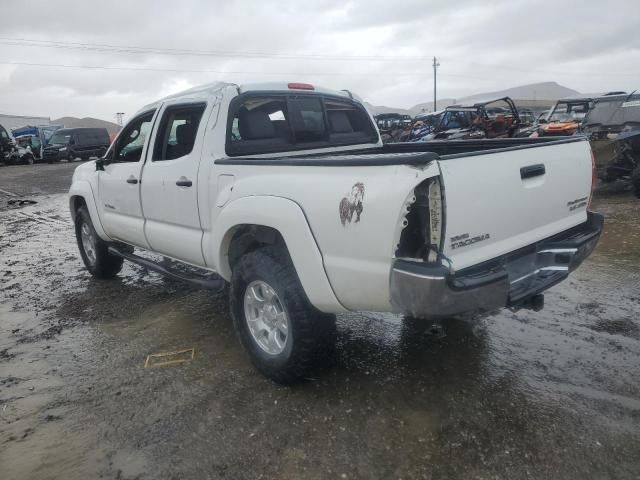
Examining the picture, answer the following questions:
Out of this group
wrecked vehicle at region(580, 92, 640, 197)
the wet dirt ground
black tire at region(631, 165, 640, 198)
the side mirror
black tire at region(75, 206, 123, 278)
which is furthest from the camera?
wrecked vehicle at region(580, 92, 640, 197)

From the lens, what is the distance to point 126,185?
4664 millimetres

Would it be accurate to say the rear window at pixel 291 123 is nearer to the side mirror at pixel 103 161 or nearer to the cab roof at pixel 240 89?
the cab roof at pixel 240 89

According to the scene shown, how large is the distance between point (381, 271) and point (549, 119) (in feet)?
43.8

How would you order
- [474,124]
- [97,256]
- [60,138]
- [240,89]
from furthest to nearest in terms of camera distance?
[60,138]
[474,124]
[97,256]
[240,89]

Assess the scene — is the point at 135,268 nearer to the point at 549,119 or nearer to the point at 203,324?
the point at 203,324

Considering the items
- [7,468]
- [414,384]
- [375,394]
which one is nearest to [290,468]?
[375,394]

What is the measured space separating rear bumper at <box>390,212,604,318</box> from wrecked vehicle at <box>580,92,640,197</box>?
22.9 feet

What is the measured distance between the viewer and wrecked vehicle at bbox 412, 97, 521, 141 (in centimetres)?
1421

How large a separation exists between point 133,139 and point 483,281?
12.1 feet

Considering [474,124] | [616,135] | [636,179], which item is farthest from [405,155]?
[474,124]

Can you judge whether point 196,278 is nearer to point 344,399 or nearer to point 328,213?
point 344,399

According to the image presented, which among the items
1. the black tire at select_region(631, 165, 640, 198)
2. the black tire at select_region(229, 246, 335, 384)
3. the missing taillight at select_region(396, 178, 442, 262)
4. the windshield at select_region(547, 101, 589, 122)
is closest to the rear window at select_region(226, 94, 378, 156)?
the black tire at select_region(229, 246, 335, 384)

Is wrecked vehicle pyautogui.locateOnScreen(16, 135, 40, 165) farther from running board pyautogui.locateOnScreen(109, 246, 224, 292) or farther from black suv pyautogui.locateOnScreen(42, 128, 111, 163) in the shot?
running board pyautogui.locateOnScreen(109, 246, 224, 292)

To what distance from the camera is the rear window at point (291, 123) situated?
3742mm
